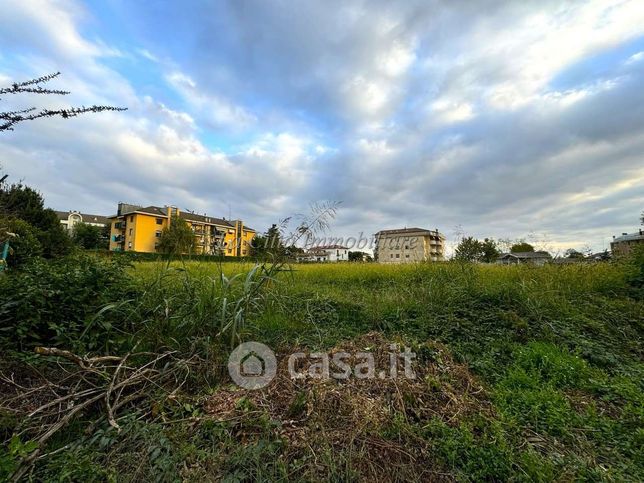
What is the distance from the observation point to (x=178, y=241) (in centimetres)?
297

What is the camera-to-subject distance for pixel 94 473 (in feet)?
4.33

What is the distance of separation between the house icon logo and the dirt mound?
0.06 meters

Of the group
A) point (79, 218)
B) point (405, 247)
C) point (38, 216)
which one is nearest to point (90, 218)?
point (79, 218)

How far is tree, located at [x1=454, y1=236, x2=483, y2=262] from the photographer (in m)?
5.52

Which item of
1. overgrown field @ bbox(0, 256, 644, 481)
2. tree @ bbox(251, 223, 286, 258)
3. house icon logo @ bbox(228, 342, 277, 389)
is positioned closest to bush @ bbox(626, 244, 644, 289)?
overgrown field @ bbox(0, 256, 644, 481)

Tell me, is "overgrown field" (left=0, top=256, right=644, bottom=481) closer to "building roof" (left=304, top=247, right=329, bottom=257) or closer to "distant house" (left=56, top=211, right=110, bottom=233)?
"building roof" (left=304, top=247, right=329, bottom=257)

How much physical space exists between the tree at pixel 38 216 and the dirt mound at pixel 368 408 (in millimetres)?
3991

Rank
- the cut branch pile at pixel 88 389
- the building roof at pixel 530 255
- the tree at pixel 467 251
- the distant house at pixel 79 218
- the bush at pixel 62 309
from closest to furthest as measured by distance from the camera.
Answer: the cut branch pile at pixel 88 389 → the bush at pixel 62 309 → the tree at pixel 467 251 → the building roof at pixel 530 255 → the distant house at pixel 79 218

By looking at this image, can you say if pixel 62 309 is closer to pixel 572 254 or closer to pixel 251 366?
pixel 251 366

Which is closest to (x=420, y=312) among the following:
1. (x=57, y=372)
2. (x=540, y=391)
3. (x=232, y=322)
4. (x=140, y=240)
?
(x=540, y=391)

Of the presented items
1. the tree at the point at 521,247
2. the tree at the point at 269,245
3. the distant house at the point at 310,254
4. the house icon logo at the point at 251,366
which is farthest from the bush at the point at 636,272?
the house icon logo at the point at 251,366

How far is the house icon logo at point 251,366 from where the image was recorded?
6.84 feet

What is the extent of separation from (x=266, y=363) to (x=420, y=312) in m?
1.93

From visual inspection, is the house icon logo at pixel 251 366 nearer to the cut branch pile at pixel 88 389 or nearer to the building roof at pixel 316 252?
the cut branch pile at pixel 88 389
